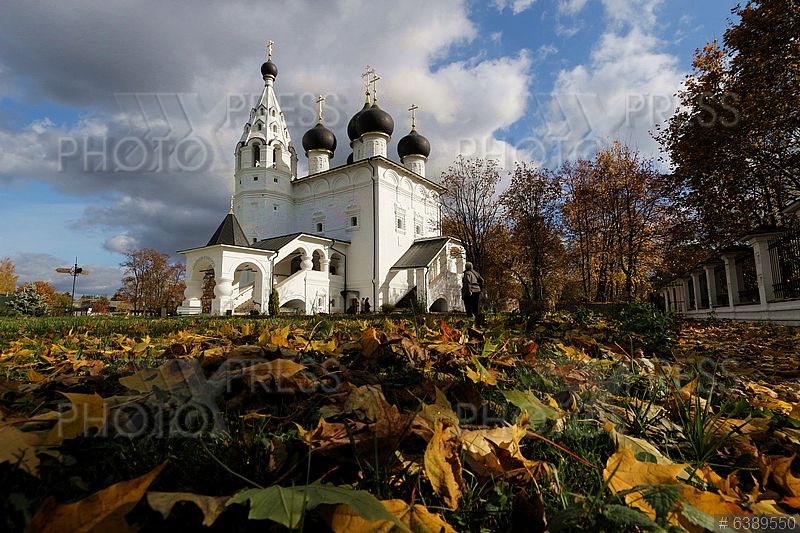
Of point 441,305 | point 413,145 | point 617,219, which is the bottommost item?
point 441,305

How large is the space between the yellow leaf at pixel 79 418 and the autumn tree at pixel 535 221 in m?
26.8

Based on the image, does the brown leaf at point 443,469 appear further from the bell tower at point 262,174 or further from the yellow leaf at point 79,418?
the bell tower at point 262,174

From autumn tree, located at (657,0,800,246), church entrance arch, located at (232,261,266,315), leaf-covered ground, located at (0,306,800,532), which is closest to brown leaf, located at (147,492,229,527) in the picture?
leaf-covered ground, located at (0,306,800,532)

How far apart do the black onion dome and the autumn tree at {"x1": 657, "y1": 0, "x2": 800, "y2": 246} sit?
2349cm

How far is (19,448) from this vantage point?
2.78ft

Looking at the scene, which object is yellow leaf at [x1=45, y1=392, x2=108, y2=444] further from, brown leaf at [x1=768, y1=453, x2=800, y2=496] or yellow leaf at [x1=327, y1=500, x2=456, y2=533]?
brown leaf at [x1=768, y1=453, x2=800, y2=496]

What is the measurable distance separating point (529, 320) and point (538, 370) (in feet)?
8.44

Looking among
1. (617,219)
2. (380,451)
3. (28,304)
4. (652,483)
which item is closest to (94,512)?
(380,451)

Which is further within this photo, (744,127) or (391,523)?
(744,127)

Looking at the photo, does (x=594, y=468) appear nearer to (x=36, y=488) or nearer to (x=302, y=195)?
(x=36, y=488)

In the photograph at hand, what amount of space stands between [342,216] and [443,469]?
33634mm

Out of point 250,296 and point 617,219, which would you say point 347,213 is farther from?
point 617,219

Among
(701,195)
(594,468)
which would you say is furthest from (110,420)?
(701,195)

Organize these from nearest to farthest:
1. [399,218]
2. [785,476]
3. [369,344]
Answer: [785,476] < [369,344] < [399,218]
